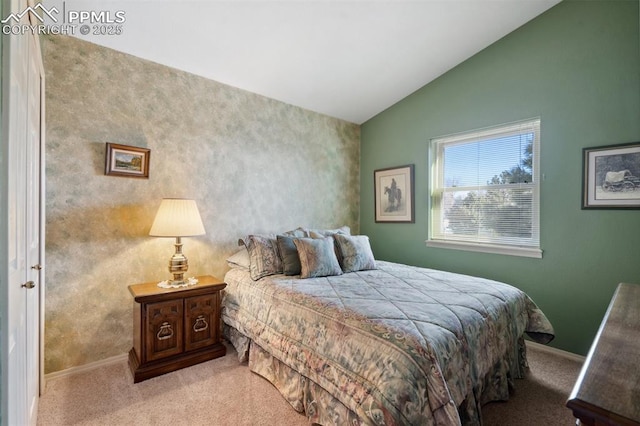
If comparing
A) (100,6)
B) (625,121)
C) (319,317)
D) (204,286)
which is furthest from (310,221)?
(625,121)

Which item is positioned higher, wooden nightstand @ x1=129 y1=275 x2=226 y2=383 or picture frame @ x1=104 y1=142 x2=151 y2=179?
picture frame @ x1=104 y1=142 x2=151 y2=179

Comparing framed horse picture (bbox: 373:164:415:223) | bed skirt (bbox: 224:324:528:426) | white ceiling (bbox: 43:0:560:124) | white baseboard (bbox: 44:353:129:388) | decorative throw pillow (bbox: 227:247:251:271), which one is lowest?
white baseboard (bbox: 44:353:129:388)

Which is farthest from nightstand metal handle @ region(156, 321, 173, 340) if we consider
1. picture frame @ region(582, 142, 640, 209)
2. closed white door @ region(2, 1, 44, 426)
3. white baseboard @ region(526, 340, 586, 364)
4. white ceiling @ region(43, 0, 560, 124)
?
picture frame @ region(582, 142, 640, 209)

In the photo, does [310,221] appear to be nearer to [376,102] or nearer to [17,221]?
[376,102]

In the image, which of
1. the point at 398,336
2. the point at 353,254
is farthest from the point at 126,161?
the point at 398,336

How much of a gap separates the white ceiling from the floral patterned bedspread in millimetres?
2042

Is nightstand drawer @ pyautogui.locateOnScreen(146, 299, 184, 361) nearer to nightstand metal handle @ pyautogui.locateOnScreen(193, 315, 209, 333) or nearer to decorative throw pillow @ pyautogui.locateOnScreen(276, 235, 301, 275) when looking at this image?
nightstand metal handle @ pyautogui.locateOnScreen(193, 315, 209, 333)

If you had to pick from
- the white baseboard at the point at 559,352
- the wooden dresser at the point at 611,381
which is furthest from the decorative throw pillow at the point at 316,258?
the white baseboard at the point at 559,352

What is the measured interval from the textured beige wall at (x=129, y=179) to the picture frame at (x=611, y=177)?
2852 millimetres

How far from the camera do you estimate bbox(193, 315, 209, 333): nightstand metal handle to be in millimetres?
2457

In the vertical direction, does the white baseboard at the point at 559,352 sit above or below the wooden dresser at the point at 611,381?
below

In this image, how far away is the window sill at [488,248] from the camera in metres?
2.78

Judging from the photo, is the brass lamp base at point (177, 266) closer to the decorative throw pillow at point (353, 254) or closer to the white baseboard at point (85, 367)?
the white baseboard at point (85, 367)

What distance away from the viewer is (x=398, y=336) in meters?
1.42
